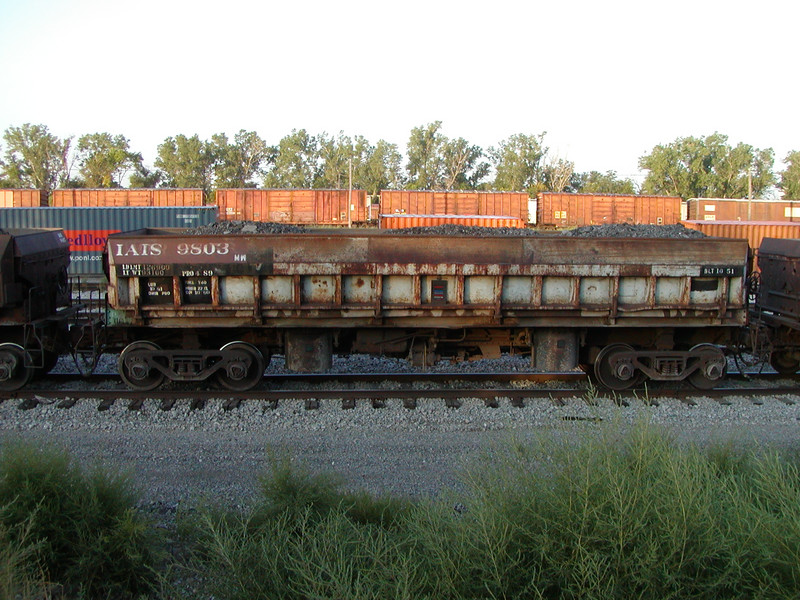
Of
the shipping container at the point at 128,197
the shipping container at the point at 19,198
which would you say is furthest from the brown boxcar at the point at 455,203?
the shipping container at the point at 19,198

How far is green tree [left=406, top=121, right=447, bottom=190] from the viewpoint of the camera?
60.2m

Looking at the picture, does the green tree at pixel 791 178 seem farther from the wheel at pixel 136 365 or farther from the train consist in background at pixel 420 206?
the wheel at pixel 136 365

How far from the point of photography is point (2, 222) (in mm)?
29750

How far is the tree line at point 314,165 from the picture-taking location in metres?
59.3

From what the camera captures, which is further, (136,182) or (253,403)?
(136,182)

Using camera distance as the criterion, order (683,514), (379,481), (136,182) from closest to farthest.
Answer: (683,514) → (379,481) → (136,182)

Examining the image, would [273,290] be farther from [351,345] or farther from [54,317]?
[54,317]

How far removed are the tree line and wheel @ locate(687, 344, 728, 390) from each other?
1998 inches

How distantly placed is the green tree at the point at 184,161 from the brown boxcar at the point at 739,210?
140 feet

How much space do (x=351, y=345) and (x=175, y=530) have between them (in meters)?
4.71

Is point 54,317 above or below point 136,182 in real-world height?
below

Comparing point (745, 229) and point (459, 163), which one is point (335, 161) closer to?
point (459, 163)

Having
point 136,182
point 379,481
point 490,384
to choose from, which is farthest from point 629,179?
point 379,481

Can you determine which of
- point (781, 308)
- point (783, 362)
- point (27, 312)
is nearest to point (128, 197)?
point (27, 312)
